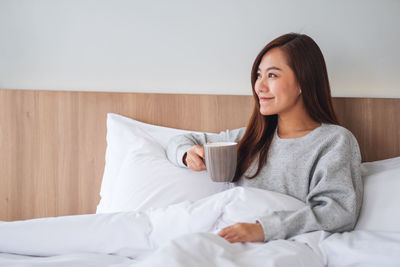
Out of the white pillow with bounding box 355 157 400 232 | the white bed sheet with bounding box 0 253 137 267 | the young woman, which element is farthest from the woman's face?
the white bed sheet with bounding box 0 253 137 267

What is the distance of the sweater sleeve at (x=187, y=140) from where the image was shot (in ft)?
3.53

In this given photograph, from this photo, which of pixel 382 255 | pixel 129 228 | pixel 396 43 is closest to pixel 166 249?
pixel 129 228

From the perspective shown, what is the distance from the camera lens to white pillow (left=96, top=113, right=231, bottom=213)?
3.33ft

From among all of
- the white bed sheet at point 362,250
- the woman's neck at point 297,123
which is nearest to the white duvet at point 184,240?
the white bed sheet at point 362,250

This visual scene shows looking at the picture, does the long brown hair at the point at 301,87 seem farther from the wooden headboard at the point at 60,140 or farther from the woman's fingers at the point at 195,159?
the wooden headboard at the point at 60,140

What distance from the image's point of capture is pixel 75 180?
121 cm

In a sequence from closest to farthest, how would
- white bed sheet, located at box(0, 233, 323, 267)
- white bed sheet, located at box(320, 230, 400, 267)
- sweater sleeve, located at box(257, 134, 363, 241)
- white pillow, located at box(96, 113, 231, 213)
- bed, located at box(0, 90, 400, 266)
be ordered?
white bed sheet, located at box(0, 233, 323, 267), white bed sheet, located at box(320, 230, 400, 267), sweater sleeve, located at box(257, 134, 363, 241), bed, located at box(0, 90, 400, 266), white pillow, located at box(96, 113, 231, 213)

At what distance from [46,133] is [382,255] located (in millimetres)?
1184

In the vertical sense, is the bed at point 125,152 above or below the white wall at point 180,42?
below

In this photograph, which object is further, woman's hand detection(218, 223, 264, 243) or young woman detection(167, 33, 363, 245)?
young woman detection(167, 33, 363, 245)

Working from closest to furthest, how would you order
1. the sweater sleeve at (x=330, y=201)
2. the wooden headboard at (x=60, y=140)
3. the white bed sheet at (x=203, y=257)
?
the white bed sheet at (x=203, y=257) → the sweater sleeve at (x=330, y=201) → the wooden headboard at (x=60, y=140)

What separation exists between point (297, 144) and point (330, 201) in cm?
25

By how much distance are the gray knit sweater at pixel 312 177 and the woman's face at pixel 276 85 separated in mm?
129

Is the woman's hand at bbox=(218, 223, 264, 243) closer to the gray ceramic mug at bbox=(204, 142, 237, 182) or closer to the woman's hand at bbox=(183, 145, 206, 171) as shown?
the gray ceramic mug at bbox=(204, 142, 237, 182)
